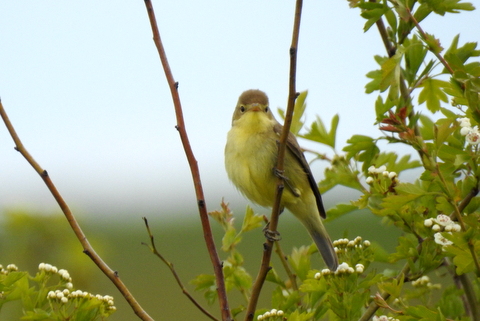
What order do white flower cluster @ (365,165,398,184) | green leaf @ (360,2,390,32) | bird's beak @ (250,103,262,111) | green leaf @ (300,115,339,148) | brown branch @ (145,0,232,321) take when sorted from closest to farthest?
brown branch @ (145,0,232,321), green leaf @ (360,2,390,32), white flower cluster @ (365,165,398,184), green leaf @ (300,115,339,148), bird's beak @ (250,103,262,111)

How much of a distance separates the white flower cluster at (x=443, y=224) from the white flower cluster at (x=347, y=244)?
30 cm

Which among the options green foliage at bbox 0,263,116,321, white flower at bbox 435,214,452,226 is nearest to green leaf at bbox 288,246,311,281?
white flower at bbox 435,214,452,226

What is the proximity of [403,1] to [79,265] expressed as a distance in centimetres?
208

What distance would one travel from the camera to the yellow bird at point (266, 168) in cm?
364

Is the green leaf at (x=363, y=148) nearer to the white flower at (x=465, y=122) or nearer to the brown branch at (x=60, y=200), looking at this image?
the white flower at (x=465, y=122)

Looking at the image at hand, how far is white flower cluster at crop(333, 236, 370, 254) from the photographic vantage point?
2312mm

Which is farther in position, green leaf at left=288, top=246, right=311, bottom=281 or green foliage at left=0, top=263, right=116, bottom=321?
green leaf at left=288, top=246, right=311, bottom=281

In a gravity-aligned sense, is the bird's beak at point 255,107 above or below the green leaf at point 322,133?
above

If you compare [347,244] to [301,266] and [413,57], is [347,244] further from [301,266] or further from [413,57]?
[413,57]

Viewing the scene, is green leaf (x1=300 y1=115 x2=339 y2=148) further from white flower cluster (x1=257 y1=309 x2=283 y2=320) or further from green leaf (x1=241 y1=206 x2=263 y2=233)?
white flower cluster (x1=257 y1=309 x2=283 y2=320)

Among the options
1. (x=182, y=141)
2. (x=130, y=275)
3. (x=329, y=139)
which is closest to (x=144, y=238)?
(x=130, y=275)

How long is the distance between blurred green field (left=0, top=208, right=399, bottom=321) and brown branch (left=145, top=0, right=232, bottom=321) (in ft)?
2.21

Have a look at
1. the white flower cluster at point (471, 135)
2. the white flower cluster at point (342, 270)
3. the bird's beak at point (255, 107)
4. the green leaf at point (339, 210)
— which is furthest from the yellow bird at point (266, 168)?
the white flower cluster at point (471, 135)

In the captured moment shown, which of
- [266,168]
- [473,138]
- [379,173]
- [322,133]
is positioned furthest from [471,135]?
A: [266,168]
